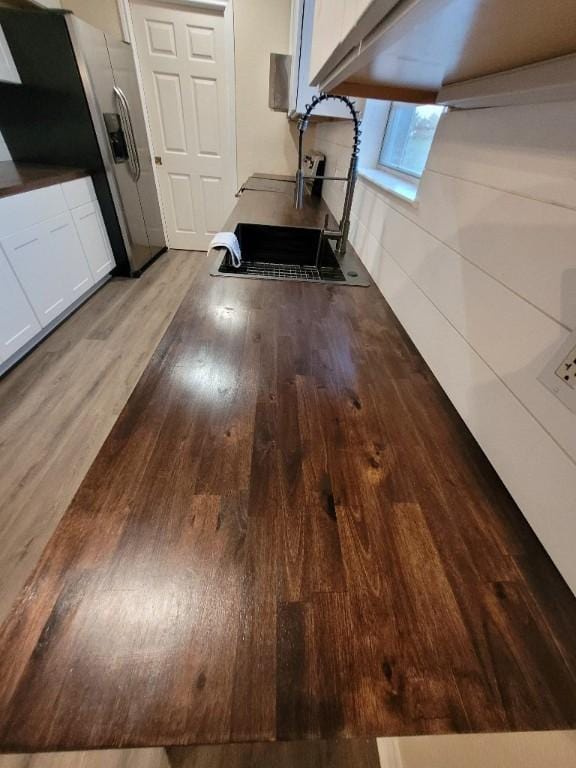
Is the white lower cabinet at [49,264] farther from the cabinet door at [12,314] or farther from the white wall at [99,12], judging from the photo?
the white wall at [99,12]

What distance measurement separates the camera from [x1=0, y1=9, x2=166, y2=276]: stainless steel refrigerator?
2.06 m

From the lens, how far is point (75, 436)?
60.2 inches

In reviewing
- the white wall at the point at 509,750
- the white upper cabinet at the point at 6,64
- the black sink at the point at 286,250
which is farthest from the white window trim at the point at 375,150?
the white upper cabinet at the point at 6,64

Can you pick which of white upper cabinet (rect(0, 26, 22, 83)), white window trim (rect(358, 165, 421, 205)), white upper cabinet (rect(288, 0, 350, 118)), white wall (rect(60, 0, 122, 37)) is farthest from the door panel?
white wall (rect(60, 0, 122, 37))

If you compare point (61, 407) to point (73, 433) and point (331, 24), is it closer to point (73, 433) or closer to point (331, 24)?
point (73, 433)

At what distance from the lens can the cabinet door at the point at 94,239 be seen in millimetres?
2393

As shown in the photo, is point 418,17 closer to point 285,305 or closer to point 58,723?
point 285,305

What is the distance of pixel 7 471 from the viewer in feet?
4.46

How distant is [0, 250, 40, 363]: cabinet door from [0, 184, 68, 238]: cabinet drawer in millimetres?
201

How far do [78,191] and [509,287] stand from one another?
298 cm

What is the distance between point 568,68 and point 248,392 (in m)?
0.72

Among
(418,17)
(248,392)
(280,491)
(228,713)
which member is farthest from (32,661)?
(418,17)

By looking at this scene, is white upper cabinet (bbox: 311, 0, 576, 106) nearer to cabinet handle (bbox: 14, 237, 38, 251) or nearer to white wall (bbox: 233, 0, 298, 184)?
cabinet handle (bbox: 14, 237, 38, 251)

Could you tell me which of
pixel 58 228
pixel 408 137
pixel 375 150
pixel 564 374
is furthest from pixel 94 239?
pixel 564 374
